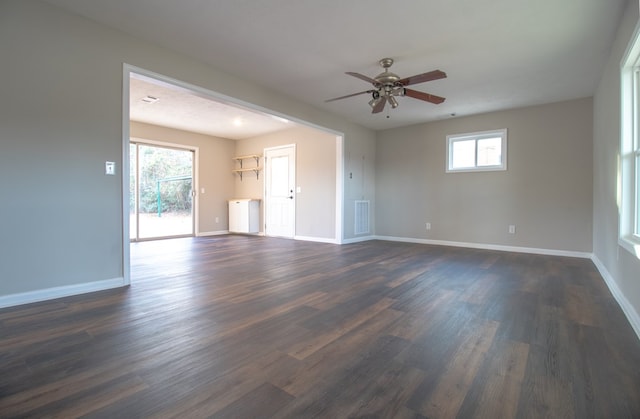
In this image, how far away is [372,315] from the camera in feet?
7.52

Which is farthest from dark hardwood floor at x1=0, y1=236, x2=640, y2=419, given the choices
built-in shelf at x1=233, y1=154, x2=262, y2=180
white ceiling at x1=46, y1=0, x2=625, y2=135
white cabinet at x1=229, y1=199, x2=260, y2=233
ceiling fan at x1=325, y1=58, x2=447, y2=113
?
built-in shelf at x1=233, y1=154, x2=262, y2=180

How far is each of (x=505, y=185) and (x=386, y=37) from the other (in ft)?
12.5

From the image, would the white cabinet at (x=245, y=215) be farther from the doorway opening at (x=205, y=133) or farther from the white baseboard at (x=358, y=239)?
the white baseboard at (x=358, y=239)

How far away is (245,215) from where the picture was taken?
25.1 feet

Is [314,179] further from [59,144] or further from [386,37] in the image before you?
[59,144]

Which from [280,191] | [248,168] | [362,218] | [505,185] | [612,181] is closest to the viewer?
[612,181]

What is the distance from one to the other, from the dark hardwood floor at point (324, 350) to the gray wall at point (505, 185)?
205 cm

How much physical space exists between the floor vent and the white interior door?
→ 1.51 metres

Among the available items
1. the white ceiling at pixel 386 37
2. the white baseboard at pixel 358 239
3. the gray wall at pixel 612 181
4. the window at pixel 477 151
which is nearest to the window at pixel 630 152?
the gray wall at pixel 612 181

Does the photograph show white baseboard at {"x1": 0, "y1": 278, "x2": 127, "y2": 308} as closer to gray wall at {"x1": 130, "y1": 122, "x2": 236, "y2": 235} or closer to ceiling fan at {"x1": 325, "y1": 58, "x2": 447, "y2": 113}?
ceiling fan at {"x1": 325, "y1": 58, "x2": 447, "y2": 113}

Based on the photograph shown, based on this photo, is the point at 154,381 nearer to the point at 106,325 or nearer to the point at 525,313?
the point at 106,325

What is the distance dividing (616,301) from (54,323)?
4.54 m

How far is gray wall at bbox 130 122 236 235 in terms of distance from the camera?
7.35 m

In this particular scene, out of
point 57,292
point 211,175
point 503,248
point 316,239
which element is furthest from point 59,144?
point 503,248
